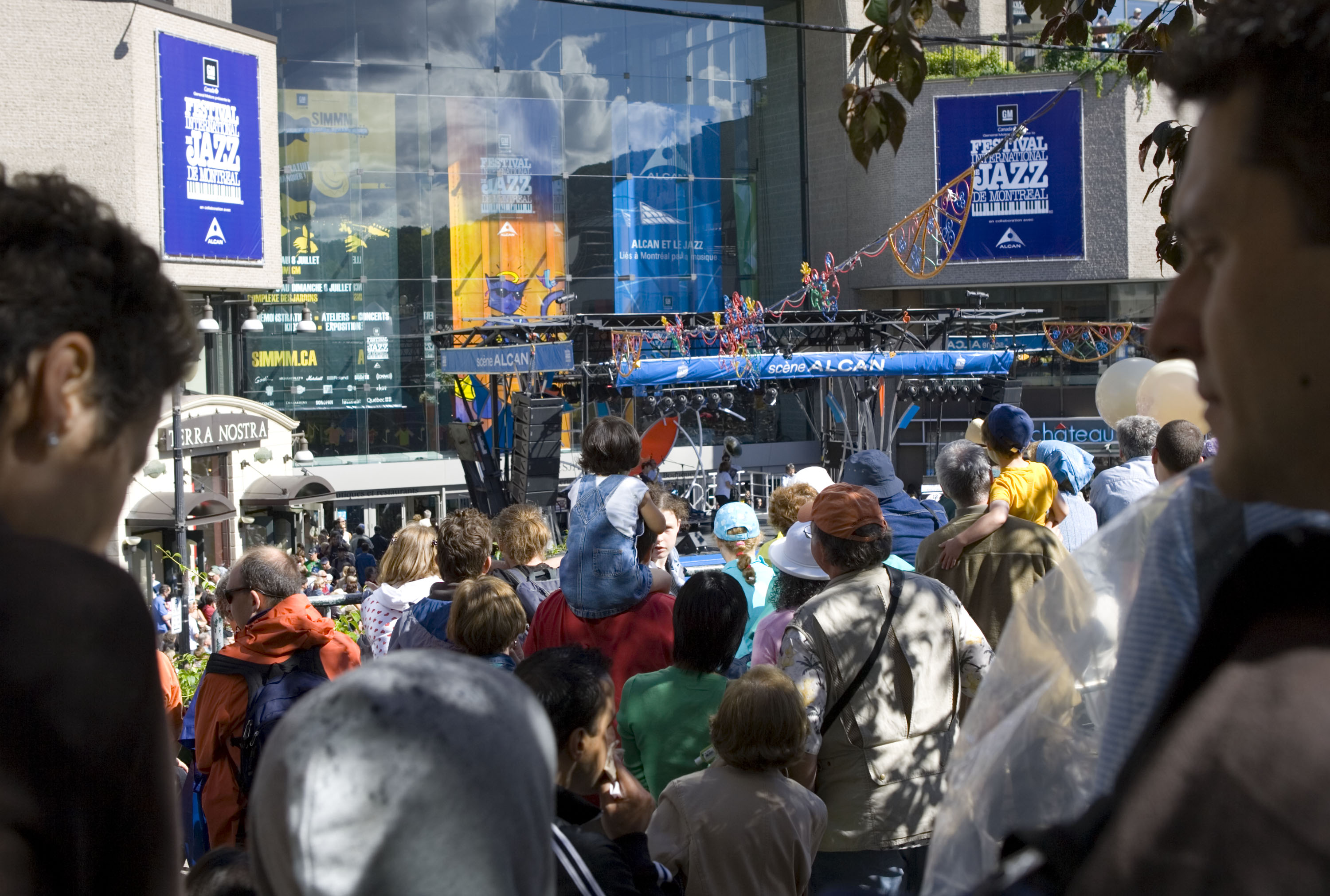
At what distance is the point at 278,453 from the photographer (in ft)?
82.6

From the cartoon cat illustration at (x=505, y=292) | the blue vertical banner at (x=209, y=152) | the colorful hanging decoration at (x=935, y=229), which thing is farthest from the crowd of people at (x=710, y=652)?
the cartoon cat illustration at (x=505, y=292)

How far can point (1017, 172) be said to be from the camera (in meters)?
33.0

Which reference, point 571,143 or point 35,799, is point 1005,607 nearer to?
point 35,799

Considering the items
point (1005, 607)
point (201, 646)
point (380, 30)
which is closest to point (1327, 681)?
point (1005, 607)

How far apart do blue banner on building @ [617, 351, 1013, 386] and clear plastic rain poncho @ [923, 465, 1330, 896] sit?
17.6m

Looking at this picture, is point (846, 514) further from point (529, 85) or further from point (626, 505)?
point (529, 85)

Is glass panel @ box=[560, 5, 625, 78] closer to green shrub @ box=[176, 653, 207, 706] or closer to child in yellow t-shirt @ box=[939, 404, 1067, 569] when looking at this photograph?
green shrub @ box=[176, 653, 207, 706]

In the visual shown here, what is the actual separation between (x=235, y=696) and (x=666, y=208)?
3233 centimetres

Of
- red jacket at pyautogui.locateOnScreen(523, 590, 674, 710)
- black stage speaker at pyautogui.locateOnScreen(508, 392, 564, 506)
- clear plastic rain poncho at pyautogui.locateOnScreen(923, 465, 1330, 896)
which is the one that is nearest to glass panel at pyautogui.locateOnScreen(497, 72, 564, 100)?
black stage speaker at pyautogui.locateOnScreen(508, 392, 564, 506)

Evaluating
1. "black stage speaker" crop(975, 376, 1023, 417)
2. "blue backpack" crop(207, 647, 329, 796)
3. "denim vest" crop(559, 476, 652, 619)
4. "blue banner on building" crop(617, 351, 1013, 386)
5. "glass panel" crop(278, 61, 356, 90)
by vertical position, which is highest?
"glass panel" crop(278, 61, 356, 90)

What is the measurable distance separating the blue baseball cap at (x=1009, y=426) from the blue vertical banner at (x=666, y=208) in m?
29.9

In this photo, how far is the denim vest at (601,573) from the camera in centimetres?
405

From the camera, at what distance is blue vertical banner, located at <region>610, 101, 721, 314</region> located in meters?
34.5

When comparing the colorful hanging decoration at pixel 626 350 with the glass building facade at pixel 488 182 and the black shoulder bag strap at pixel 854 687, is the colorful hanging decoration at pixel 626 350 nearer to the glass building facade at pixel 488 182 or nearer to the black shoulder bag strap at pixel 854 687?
the glass building facade at pixel 488 182
